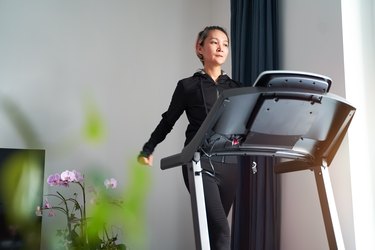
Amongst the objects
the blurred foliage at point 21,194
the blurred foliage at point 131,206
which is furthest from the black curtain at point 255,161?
the blurred foliage at point 21,194

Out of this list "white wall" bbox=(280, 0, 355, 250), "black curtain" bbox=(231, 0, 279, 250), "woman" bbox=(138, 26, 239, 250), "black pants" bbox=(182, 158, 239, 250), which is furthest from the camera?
"black curtain" bbox=(231, 0, 279, 250)

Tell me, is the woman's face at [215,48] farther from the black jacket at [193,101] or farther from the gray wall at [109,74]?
the gray wall at [109,74]

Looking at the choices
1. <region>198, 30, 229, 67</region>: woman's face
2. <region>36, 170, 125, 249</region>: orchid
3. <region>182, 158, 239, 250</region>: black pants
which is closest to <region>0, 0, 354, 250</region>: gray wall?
<region>36, 170, 125, 249</region>: orchid

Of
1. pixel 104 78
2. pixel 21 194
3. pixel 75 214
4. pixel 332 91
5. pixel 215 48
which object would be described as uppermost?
pixel 104 78

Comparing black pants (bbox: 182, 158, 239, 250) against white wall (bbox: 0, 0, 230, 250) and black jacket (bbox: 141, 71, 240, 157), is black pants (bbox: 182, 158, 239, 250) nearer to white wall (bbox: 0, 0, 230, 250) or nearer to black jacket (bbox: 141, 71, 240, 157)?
black jacket (bbox: 141, 71, 240, 157)

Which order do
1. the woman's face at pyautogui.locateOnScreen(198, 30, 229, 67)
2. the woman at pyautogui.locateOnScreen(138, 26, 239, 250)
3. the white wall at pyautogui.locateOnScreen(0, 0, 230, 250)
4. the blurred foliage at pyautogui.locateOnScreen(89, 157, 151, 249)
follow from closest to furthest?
the woman at pyautogui.locateOnScreen(138, 26, 239, 250) < the woman's face at pyautogui.locateOnScreen(198, 30, 229, 67) < the blurred foliage at pyautogui.locateOnScreen(89, 157, 151, 249) < the white wall at pyautogui.locateOnScreen(0, 0, 230, 250)

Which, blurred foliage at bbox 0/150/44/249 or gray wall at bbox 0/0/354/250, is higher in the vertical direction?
gray wall at bbox 0/0/354/250

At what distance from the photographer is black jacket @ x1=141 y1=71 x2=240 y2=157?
180cm

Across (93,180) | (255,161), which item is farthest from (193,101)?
(93,180)

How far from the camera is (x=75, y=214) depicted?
2.75m

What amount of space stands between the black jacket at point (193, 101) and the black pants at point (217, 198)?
202 mm

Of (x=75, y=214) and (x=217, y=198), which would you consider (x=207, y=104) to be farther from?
(x=75, y=214)

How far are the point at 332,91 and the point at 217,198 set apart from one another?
92cm

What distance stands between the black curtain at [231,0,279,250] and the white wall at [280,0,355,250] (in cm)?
8
